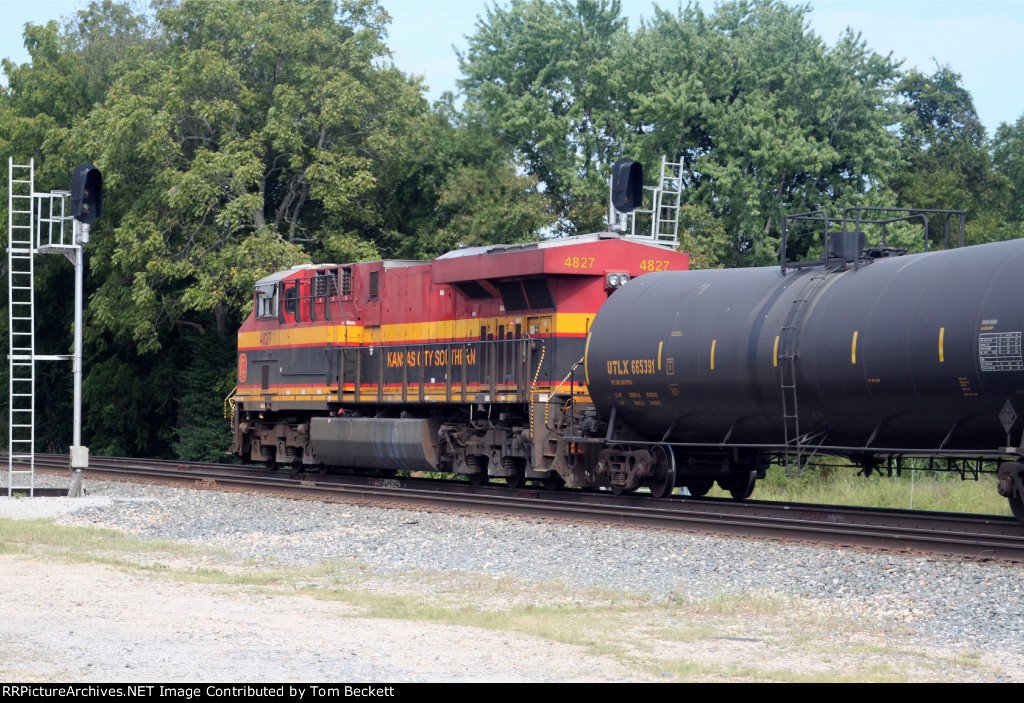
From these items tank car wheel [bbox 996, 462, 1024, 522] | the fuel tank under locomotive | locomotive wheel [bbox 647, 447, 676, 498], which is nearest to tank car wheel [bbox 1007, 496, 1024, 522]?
tank car wheel [bbox 996, 462, 1024, 522]

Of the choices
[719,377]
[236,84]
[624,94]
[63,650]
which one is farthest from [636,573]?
[624,94]

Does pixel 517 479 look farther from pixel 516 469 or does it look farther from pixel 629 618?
pixel 629 618

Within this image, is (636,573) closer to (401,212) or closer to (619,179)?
(619,179)

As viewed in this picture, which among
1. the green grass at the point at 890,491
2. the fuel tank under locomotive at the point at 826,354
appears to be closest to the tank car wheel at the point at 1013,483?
the fuel tank under locomotive at the point at 826,354

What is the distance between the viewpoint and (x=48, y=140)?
40.2 m

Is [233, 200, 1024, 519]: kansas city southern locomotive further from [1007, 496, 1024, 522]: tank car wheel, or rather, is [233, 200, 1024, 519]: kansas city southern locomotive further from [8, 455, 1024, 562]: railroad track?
[8, 455, 1024, 562]: railroad track

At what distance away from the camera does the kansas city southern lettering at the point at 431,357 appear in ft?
73.4

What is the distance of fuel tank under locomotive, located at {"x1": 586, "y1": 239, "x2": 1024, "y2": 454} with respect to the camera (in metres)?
13.9

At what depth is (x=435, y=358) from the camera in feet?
76.0

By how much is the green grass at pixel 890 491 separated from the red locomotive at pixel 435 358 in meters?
5.55

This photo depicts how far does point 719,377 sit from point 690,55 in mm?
27758

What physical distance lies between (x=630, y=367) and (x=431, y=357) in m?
6.07

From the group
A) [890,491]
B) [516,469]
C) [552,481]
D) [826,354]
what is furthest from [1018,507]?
[516,469]

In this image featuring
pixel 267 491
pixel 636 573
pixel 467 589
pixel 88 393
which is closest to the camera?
pixel 467 589
